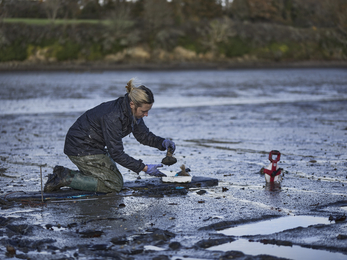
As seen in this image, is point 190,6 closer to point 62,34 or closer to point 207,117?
point 62,34

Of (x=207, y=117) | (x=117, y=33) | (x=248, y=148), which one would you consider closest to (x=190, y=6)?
(x=117, y=33)

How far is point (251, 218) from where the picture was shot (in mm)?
5473

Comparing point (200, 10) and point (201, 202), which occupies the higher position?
point (200, 10)

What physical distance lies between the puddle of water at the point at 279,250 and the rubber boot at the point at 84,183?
2481 mm

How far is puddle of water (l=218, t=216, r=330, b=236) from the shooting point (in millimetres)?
5004

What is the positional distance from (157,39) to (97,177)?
4757 cm

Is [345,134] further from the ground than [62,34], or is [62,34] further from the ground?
→ [62,34]

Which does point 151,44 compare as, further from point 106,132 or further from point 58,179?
point 106,132

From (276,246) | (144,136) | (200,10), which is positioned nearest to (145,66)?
(200,10)

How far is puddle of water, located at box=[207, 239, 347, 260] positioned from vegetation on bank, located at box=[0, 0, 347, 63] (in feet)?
150

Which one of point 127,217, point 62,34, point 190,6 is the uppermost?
point 190,6

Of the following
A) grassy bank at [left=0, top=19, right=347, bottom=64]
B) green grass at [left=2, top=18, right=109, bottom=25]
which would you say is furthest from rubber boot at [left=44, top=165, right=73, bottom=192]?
green grass at [left=2, top=18, right=109, bottom=25]

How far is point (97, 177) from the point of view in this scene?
6.57m

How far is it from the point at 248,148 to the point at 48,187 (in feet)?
15.0
